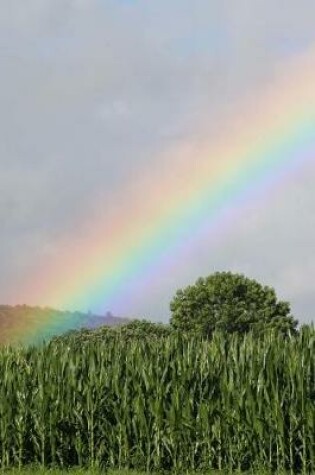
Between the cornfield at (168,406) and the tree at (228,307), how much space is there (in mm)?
19130

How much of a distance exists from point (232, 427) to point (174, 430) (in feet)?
3.03

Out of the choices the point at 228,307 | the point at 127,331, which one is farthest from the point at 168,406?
the point at 127,331

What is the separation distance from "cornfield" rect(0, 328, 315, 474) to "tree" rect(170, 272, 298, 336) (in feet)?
62.8

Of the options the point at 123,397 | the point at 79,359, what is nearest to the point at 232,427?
the point at 123,397

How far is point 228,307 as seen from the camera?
36094 mm

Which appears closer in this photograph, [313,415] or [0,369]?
[313,415]

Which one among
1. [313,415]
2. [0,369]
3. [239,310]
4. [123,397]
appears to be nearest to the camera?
[313,415]

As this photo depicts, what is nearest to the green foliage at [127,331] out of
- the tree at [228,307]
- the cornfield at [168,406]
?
the tree at [228,307]

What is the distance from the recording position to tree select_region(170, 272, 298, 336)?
36000 mm

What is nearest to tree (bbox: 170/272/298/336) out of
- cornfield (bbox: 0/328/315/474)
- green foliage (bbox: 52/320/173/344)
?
green foliage (bbox: 52/320/173/344)

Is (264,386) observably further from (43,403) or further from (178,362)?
(43,403)

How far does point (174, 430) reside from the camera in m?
15.5

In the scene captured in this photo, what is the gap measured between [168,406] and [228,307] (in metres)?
20.4

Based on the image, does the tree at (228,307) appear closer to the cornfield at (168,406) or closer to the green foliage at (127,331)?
the green foliage at (127,331)
